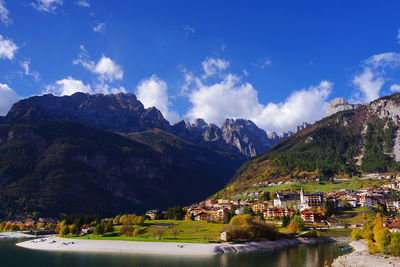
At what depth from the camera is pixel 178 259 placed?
92688 millimetres

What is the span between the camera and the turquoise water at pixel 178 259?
277 ft

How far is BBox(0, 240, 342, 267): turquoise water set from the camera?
84.4 metres

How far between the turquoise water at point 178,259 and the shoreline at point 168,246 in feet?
23.1

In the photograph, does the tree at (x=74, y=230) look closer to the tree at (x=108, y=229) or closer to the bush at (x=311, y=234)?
the tree at (x=108, y=229)

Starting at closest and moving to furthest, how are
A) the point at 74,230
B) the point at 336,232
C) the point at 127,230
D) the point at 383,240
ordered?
the point at 383,240 < the point at 127,230 < the point at 336,232 < the point at 74,230

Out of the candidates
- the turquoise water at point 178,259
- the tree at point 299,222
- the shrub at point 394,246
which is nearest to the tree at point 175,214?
the tree at point 299,222

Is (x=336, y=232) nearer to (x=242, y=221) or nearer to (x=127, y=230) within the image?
(x=242, y=221)

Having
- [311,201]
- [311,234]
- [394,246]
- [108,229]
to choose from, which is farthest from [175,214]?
[394,246]

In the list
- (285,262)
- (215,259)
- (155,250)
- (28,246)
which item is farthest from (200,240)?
(28,246)

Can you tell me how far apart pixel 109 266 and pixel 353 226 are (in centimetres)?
11525

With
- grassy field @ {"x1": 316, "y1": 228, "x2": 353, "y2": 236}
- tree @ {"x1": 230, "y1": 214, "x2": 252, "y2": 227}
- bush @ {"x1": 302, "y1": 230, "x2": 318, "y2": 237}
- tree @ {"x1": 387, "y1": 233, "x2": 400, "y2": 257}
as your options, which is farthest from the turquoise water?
grassy field @ {"x1": 316, "y1": 228, "x2": 353, "y2": 236}

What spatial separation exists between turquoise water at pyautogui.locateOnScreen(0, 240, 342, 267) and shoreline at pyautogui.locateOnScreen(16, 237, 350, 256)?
7.06 m

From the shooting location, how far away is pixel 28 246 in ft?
440

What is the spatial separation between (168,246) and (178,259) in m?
19.2
